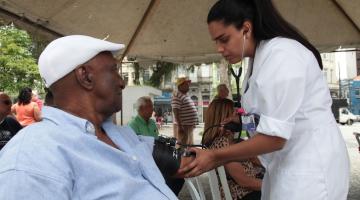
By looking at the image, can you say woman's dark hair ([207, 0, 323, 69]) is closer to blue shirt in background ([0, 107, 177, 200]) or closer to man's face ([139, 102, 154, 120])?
blue shirt in background ([0, 107, 177, 200])

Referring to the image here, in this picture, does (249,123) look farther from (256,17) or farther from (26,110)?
(26,110)

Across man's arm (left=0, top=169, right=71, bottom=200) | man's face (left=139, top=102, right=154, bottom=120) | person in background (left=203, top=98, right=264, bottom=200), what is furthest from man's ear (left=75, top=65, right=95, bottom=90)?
man's face (left=139, top=102, right=154, bottom=120)

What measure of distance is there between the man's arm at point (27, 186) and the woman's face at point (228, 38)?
940 mm

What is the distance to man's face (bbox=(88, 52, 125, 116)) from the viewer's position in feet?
5.06

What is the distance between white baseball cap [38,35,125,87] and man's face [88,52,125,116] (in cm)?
4

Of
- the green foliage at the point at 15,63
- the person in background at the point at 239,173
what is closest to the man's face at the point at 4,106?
the person in background at the point at 239,173

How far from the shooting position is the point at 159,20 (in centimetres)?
530

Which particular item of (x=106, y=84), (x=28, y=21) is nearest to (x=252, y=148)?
(x=106, y=84)

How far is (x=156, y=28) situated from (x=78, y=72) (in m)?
4.08

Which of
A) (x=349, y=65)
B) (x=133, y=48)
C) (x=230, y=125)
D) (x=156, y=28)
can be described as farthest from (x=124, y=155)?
(x=349, y=65)

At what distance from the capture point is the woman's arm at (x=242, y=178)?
3.11 m

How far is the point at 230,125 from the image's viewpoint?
8.08 feet

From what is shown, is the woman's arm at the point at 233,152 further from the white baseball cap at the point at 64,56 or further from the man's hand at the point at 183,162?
the white baseball cap at the point at 64,56

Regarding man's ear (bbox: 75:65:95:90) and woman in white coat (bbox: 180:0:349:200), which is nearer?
man's ear (bbox: 75:65:95:90)
